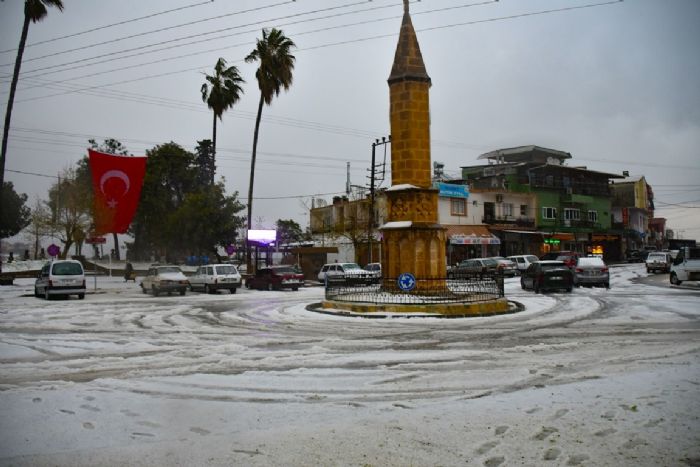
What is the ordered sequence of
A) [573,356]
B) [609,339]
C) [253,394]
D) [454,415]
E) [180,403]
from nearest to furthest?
[454,415], [180,403], [253,394], [573,356], [609,339]

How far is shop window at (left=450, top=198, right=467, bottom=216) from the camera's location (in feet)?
163

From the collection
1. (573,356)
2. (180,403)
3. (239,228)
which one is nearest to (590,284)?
(573,356)

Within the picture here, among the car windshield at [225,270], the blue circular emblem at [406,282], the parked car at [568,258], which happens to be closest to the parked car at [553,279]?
the blue circular emblem at [406,282]

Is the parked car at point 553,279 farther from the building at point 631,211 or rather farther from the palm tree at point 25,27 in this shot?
the building at point 631,211

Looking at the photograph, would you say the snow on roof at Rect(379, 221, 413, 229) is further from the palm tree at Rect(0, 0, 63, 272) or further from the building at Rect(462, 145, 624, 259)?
the building at Rect(462, 145, 624, 259)

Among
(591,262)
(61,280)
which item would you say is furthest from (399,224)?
(61,280)

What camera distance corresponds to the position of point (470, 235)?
48688 mm

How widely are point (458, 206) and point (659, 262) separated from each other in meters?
17.3

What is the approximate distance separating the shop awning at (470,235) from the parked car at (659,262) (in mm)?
12764

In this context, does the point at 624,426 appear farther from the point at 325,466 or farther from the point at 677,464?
the point at 325,466

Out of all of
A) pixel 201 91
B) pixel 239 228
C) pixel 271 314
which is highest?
pixel 201 91

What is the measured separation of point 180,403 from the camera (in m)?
6.17

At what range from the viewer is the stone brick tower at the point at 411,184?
Result: 703 inches

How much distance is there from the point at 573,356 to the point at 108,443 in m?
7.24
